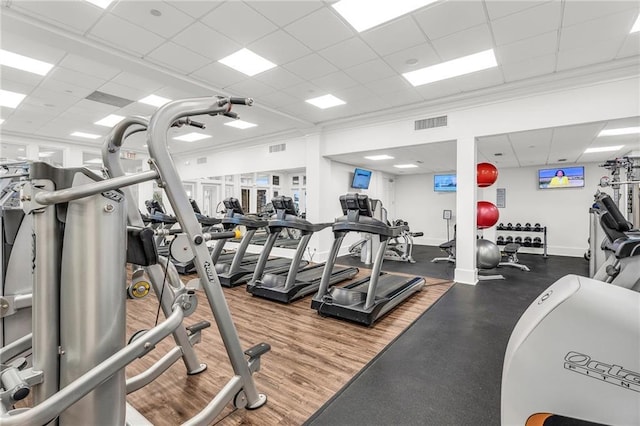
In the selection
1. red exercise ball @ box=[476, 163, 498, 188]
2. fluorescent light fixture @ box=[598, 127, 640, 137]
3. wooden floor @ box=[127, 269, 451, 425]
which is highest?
fluorescent light fixture @ box=[598, 127, 640, 137]

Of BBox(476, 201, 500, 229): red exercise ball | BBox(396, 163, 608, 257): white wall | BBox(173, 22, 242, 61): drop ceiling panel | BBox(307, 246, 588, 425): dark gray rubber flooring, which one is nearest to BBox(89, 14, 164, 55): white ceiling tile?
BBox(173, 22, 242, 61): drop ceiling panel

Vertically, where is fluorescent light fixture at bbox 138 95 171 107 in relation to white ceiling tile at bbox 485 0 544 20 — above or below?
above

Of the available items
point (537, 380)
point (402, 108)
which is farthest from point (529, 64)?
point (537, 380)

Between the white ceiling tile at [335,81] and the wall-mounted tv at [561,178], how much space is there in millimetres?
6648

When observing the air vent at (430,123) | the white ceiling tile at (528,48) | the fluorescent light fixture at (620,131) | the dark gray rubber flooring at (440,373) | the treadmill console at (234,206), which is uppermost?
the white ceiling tile at (528,48)

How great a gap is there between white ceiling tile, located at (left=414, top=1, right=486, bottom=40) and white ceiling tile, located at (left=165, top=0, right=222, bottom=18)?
1.93 metres

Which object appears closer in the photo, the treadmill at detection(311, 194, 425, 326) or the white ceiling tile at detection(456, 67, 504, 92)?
the treadmill at detection(311, 194, 425, 326)

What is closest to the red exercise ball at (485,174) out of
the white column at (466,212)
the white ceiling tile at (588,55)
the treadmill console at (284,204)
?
the white column at (466,212)

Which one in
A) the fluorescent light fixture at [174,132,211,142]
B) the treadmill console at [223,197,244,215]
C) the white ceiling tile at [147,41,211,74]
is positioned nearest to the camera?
the white ceiling tile at [147,41,211,74]

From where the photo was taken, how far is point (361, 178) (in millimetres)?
8258

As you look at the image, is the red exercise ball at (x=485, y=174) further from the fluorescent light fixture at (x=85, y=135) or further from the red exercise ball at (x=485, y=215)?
the fluorescent light fixture at (x=85, y=135)

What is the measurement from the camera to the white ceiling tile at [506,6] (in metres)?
2.69

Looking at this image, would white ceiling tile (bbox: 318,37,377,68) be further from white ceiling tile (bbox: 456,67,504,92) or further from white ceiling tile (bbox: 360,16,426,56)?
white ceiling tile (bbox: 456,67,504,92)

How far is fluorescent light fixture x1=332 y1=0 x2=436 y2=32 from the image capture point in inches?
107
